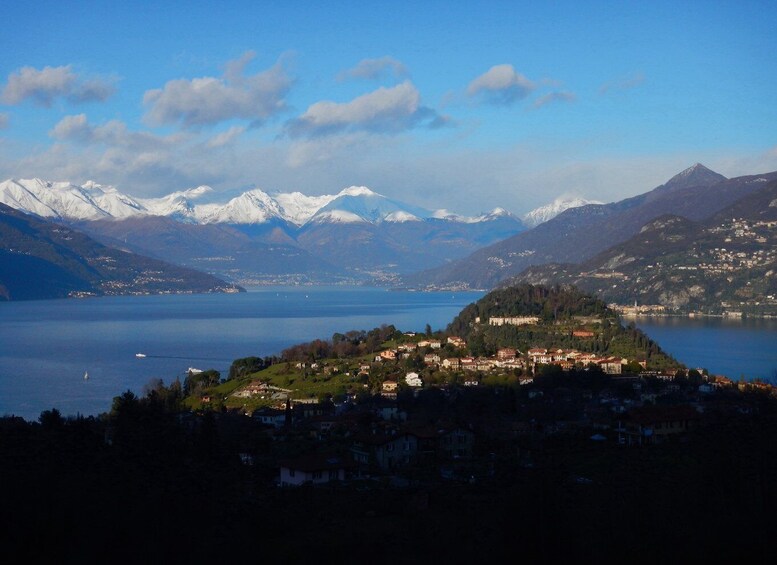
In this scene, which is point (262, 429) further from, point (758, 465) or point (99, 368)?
point (99, 368)

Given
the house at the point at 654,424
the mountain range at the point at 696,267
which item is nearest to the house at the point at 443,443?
the house at the point at 654,424

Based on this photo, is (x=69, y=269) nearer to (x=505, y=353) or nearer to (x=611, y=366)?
(x=505, y=353)

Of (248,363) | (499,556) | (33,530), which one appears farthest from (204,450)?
(248,363)

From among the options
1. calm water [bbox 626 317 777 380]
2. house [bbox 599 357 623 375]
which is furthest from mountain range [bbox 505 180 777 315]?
house [bbox 599 357 623 375]

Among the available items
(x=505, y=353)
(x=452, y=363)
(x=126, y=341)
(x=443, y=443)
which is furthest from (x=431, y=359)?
(x=126, y=341)

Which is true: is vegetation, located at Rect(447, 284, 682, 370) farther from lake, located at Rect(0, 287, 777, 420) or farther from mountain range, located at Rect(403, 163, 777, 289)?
mountain range, located at Rect(403, 163, 777, 289)

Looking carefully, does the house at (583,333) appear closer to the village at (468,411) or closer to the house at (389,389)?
the village at (468,411)
